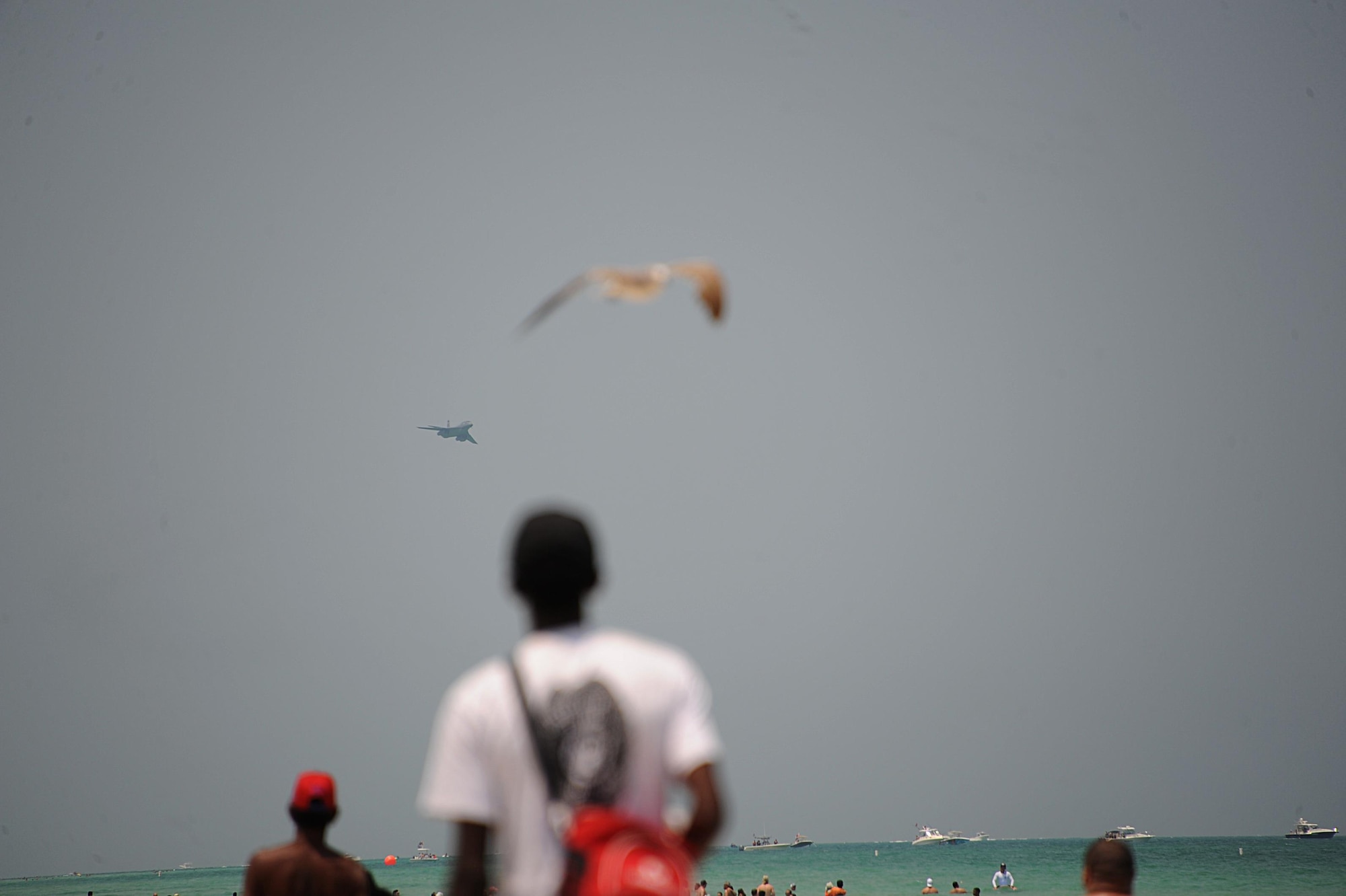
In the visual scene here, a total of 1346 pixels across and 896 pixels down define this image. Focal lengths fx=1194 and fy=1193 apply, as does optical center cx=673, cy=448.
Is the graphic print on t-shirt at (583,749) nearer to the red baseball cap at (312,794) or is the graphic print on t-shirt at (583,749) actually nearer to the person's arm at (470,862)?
the person's arm at (470,862)

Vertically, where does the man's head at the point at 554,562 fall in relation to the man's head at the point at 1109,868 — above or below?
above

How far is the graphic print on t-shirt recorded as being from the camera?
7.59ft

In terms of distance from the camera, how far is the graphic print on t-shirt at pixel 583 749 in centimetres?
231

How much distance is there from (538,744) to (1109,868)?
3.25m

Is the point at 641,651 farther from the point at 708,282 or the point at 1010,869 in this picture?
the point at 1010,869

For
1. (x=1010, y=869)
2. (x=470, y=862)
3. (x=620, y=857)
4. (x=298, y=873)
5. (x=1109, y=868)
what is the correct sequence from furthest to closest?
(x=1010, y=869) < (x=1109, y=868) < (x=298, y=873) < (x=470, y=862) < (x=620, y=857)

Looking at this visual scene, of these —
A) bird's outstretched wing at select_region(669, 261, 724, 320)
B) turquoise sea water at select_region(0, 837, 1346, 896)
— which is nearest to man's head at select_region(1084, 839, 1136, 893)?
bird's outstretched wing at select_region(669, 261, 724, 320)

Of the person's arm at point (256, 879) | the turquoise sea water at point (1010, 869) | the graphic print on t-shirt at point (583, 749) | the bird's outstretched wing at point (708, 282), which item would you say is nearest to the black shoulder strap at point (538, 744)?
the graphic print on t-shirt at point (583, 749)

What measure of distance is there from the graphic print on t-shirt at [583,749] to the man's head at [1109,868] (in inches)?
120

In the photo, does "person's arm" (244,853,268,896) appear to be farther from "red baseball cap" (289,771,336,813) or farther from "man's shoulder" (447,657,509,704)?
"man's shoulder" (447,657,509,704)

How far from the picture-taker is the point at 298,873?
4.15 meters

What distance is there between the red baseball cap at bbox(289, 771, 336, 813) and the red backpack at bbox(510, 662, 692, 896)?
2.23 meters

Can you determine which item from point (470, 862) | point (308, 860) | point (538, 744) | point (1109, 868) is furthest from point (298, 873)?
point (1109, 868)

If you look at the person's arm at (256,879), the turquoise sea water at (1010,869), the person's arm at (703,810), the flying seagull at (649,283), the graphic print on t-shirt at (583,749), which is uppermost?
the flying seagull at (649,283)
